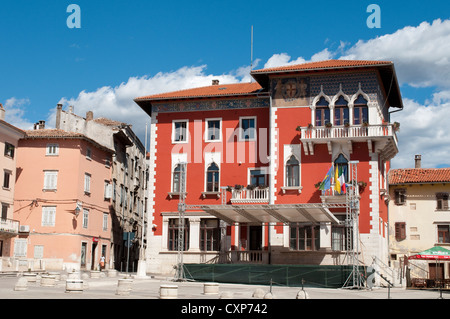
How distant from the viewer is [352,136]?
132ft

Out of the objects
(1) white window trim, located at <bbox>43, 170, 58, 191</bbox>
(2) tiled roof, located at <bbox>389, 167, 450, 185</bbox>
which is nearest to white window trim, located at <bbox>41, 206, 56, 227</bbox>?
(1) white window trim, located at <bbox>43, 170, 58, 191</bbox>

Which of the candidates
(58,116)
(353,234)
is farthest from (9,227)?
→ (353,234)

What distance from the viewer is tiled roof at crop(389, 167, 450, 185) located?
2180 inches

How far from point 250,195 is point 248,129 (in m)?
4.77

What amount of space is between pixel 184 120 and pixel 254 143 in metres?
5.37

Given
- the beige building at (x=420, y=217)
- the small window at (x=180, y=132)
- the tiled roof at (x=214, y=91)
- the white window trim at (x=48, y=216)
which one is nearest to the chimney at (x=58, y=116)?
the white window trim at (x=48, y=216)

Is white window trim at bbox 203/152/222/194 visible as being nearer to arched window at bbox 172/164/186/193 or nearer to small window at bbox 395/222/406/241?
arched window at bbox 172/164/186/193

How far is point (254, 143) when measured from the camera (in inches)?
1724

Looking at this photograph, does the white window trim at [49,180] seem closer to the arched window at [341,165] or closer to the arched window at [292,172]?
the arched window at [292,172]

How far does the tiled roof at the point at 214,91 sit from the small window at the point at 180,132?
1922 millimetres

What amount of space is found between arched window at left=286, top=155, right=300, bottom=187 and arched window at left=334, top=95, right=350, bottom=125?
3.70 meters

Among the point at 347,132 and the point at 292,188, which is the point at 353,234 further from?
the point at 347,132

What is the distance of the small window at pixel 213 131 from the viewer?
4441cm
